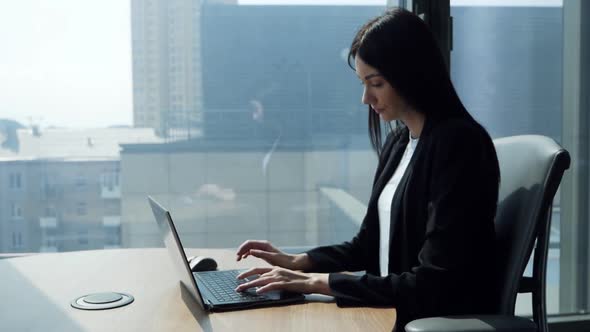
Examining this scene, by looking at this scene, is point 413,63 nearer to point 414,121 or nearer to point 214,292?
point 414,121

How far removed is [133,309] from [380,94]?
73 cm

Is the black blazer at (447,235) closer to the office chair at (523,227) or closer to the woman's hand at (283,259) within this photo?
the office chair at (523,227)

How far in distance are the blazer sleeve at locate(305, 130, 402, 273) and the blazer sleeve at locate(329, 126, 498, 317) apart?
0.94 ft

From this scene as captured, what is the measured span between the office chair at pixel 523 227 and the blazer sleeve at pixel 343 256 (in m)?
0.41

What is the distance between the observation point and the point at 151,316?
3.92ft

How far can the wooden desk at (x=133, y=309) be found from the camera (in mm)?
1132

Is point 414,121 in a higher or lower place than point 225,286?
higher

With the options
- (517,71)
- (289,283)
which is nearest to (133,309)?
(289,283)

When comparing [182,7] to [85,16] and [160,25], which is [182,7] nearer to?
[160,25]

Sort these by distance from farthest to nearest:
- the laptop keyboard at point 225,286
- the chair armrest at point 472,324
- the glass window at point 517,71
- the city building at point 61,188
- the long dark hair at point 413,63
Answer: the glass window at point 517,71 → the city building at point 61,188 → the long dark hair at point 413,63 → the laptop keyboard at point 225,286 → the chair armrest at point 472,324

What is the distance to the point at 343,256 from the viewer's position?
1590mm

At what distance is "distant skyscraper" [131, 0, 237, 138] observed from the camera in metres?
2.46

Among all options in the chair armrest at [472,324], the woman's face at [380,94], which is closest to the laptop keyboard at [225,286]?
the chair armrest at [472,324]

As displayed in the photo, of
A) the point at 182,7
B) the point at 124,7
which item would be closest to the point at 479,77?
the point at 182,7
